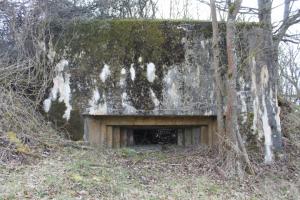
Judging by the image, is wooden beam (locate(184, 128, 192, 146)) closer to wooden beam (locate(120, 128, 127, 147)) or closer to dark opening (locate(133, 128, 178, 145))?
dark opening (locate(133, 128, 178, 145))

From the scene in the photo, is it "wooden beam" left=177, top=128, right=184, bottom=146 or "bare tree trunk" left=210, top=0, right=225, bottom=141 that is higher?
"bare tree trunk" left=210, top=0, right=225, bottom=141

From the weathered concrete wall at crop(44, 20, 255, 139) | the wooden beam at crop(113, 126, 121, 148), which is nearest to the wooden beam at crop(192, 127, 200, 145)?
the weathered concrete wall at crop(44, 20, 255, 139)

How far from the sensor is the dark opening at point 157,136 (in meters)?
8.37

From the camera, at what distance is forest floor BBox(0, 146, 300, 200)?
4.54 meters

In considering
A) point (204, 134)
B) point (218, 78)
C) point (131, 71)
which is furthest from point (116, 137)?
point (218, 78)

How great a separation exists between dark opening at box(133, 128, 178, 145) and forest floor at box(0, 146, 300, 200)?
5.74 feet

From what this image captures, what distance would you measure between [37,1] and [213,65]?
2962 mm

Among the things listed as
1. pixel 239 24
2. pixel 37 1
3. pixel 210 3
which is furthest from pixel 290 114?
pixel 37 1

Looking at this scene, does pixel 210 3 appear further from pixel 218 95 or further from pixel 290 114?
pixel 290 114

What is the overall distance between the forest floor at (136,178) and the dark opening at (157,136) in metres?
1.75

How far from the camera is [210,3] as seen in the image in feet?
19.5

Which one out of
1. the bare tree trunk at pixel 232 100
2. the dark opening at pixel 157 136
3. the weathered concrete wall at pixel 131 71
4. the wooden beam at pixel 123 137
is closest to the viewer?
the bare tree trunk at pixel 232 100

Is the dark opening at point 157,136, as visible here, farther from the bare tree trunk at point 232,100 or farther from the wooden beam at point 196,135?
the bare tree trunk at point 232,100

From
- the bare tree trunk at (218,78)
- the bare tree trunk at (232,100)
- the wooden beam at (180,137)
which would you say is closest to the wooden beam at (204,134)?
the wooden beam at (180,137)
